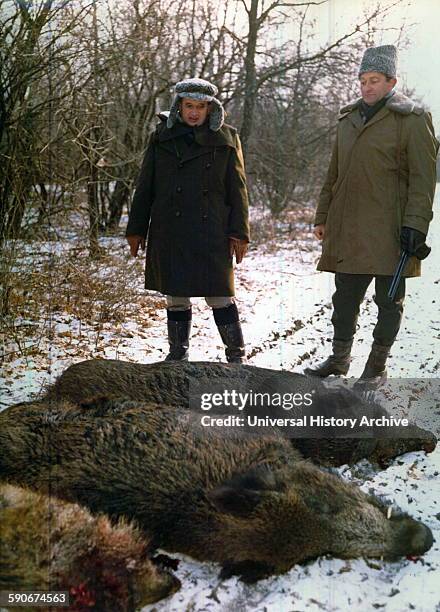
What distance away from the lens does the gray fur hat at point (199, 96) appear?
13.6 ft

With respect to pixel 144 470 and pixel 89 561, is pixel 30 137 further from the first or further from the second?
pixel 89 561

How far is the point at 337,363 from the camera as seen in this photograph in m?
4.64

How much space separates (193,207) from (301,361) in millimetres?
1709

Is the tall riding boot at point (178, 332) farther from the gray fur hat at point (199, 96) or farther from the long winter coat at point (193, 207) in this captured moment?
the gray fur hat at point (199, 96)

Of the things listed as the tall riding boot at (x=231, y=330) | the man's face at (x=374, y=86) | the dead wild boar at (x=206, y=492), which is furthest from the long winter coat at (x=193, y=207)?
the dead wild boar at (x=206, y=492)

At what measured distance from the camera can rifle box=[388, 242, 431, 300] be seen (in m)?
4.02

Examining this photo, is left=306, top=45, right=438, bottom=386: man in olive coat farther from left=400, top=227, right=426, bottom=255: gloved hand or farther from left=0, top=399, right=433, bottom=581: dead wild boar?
left=0, top=399, right=433, bottom=581: dead wild boar

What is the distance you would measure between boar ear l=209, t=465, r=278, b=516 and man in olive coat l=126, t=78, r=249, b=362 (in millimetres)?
1928

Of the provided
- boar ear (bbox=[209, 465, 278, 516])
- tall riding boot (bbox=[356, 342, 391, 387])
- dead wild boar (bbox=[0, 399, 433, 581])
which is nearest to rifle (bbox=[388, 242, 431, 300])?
tall riding boot (bbox=[356, 342, 391, 387])

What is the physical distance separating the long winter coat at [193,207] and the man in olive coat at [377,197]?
2.40 ft

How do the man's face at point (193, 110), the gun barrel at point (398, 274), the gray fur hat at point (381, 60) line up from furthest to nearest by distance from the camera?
the man's face at point (193, 110), the gun barrel at point (398, 274), the gray fur hat at point (381, 60)

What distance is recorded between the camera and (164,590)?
2422 millimetres

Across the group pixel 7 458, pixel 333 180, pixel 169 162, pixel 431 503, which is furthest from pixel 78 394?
pixel 333 180

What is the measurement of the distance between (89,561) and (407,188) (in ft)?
10.4
